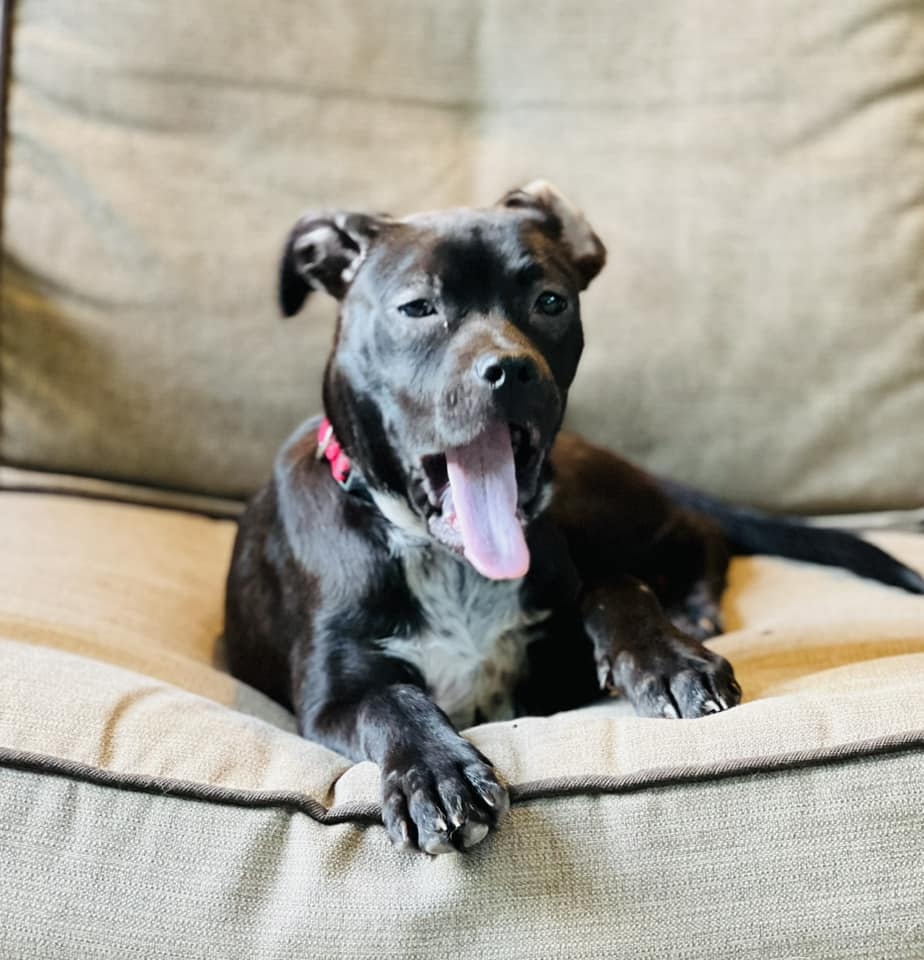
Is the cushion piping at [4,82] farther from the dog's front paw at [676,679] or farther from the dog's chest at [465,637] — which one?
the dog's front paw at [676,679]

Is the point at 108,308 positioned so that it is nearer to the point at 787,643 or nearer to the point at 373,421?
the point at 373,421

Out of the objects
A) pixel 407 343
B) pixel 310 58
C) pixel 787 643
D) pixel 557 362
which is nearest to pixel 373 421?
pixel 407 343

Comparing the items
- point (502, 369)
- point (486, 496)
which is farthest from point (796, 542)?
point (502, 369)

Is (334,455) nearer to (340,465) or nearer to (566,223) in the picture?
(340,465)

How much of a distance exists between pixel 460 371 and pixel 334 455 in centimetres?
33

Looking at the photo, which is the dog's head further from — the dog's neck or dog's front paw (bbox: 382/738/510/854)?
dog's front paw (bbox: 382/738/510/854)

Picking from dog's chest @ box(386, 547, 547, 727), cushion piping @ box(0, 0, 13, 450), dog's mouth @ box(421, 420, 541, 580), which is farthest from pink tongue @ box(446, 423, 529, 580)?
cushion piping @ box(0, 0, 13, 450)

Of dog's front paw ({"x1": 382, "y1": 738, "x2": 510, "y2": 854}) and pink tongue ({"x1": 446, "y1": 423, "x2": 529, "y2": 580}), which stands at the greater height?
pink tongue ({"x1": 446, "y1": 423, "x2": 529, "y2": 580})

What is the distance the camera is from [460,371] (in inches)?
58.4

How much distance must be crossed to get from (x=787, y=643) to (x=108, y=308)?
1.51 meters

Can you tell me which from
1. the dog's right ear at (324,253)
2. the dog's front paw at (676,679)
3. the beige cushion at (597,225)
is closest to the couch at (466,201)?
the beige cushion at (597,225)

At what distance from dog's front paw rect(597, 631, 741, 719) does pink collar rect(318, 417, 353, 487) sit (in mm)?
461

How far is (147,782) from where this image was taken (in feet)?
4.08

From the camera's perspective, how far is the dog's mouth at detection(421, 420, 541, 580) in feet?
4.91
